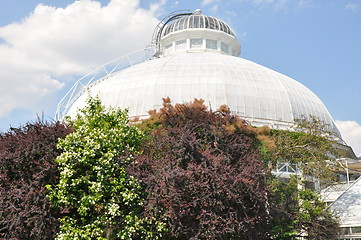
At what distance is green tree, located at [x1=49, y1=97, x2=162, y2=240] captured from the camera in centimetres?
1504

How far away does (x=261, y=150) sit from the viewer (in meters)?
21.2

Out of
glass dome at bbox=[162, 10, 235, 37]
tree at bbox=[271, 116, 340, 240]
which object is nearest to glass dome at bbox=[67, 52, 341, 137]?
tree at bbox=[271, 116, 340, 240]

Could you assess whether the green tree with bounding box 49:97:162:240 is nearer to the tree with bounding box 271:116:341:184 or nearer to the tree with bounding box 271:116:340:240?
the tree with bounding box 271:116:340:240

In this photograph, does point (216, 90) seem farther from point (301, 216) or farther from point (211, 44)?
point (211, 44)

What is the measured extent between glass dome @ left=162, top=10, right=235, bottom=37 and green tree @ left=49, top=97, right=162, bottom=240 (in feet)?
102

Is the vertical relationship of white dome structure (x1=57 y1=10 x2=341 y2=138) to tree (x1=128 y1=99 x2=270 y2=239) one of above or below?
above

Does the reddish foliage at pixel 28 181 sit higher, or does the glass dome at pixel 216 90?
the glass dome at pixel 216 90

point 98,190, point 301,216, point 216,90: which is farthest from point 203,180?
point 216,90

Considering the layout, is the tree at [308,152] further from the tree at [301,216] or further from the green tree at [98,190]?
the green tree at [98,190]

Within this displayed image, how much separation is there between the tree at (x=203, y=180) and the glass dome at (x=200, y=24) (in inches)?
1141

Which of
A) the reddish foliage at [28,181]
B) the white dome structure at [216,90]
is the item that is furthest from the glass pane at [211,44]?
the reddish foliage at [28,181]

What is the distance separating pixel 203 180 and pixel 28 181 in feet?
23.9

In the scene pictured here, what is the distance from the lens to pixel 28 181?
52.6ft

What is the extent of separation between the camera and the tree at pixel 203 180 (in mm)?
14758
